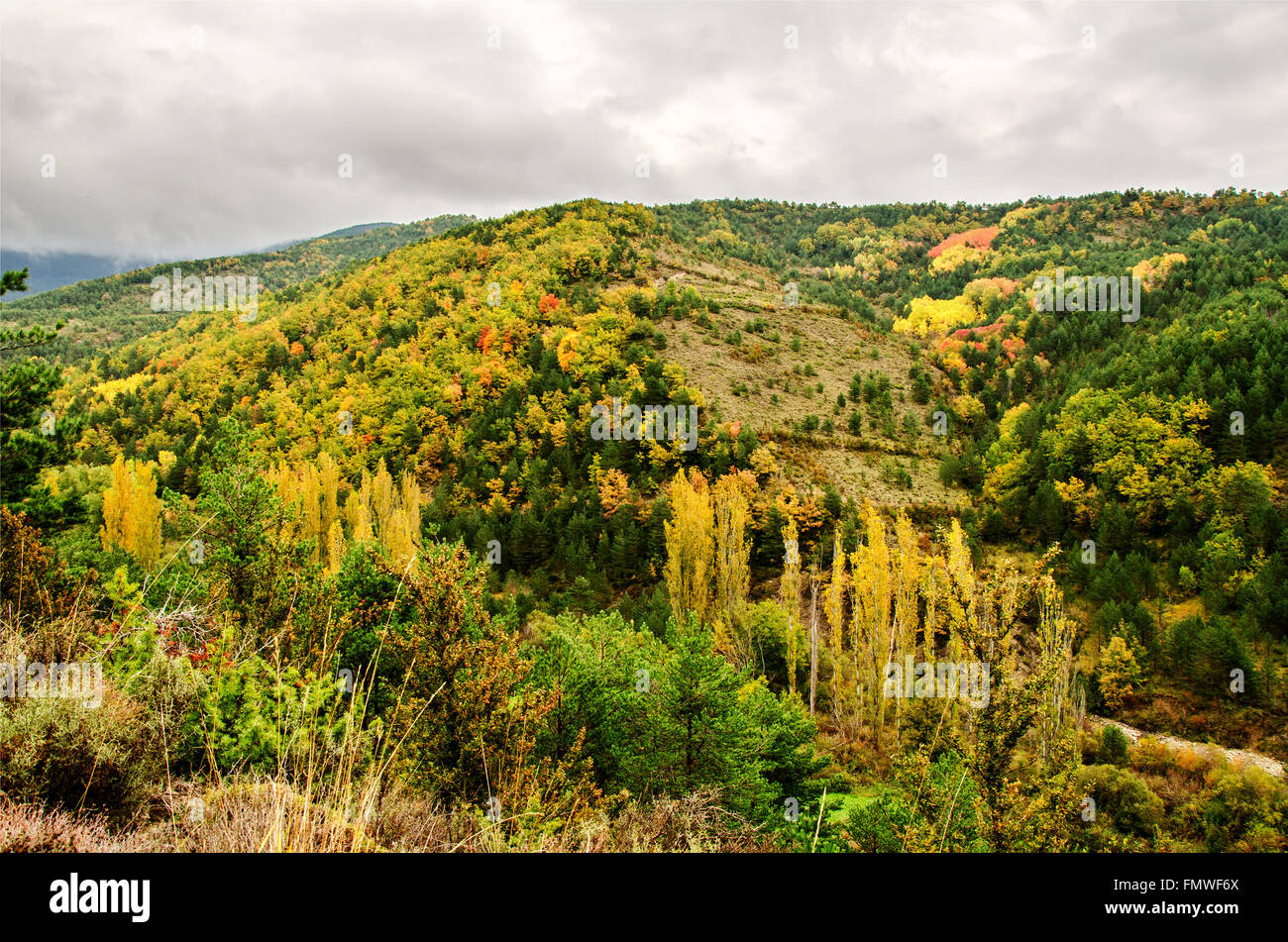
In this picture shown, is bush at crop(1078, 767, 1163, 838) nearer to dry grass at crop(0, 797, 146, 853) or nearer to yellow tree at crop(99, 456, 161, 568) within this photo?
dry grass at crop(0, 797, 146, 853)

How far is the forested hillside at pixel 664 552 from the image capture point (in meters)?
5.98

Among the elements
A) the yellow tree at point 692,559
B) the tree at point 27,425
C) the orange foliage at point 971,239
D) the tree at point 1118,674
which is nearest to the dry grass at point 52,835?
the tree at point 27,425

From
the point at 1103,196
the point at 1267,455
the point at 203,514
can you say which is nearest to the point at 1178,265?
the point at 1267,455

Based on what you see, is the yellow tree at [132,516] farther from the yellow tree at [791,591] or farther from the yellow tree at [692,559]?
the yellow tree at [791,591]

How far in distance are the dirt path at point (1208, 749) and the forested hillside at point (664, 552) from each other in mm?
641

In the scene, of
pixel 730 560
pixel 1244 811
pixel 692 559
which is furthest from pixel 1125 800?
pixel 692 559

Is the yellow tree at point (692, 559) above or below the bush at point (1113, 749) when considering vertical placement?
above

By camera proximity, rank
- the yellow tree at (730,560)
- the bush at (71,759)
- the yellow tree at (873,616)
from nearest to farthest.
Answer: the bush at (71,759) < the yellow tree at (873,616) < the yellow tree at (730,560)

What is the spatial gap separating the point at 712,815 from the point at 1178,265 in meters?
95.0

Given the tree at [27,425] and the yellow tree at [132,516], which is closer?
the tree at [27,425]

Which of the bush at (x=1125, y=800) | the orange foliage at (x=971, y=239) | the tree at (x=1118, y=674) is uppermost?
the orange foliage at (x=971, y=239)

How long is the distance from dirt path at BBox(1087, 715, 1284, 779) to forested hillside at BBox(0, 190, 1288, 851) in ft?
2.10

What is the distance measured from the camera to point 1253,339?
147ft

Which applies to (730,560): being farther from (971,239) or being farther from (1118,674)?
(971,239)
